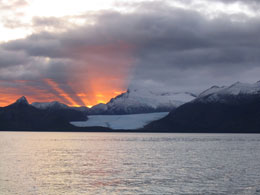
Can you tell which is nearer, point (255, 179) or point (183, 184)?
point (183, 184)

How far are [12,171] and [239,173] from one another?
40189 mm

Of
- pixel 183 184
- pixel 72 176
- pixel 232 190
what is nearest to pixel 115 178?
pixel 72 176

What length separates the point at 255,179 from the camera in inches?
2377

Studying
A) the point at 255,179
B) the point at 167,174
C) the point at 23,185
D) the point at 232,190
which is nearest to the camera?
Answer: the point at 232,190

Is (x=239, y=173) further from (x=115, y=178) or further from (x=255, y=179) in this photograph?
(x=115, y=178)

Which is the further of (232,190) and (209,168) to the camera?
(209,168)

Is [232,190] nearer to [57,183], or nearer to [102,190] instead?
[102,190]

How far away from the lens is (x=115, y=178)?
204 feet

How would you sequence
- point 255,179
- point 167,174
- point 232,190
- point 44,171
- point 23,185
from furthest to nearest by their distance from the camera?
point 44,171
point 167,174
point 255,179
point 23,185
point 232,190

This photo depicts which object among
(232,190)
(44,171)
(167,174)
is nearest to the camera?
(232,190)

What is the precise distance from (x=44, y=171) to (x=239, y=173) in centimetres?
3474

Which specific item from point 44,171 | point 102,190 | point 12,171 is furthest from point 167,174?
point 12,171

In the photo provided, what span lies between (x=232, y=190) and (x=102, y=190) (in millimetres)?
17199

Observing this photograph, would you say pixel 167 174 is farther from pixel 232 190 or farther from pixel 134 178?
pixel 232 190
